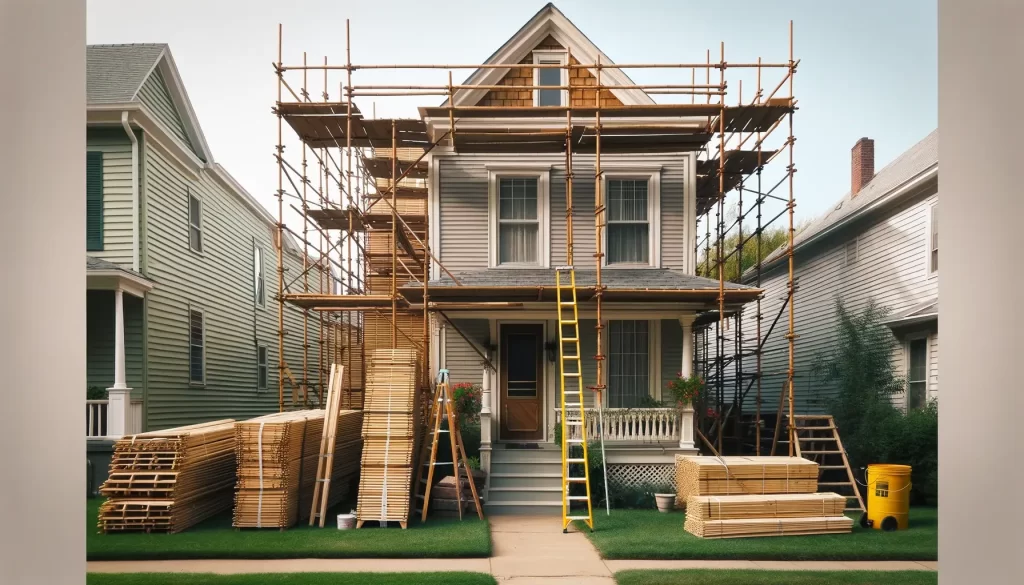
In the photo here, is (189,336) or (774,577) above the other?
(189,336)

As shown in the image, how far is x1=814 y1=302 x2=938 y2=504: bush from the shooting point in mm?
12805

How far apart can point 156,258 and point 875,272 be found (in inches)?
619

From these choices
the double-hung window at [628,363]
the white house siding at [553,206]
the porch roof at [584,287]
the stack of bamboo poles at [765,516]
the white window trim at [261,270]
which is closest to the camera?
the stack of bamboo poles at [765,516]

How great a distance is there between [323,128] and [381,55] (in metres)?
1.91

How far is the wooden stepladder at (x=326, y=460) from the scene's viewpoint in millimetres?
10508

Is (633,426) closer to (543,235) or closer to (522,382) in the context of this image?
(522,382)

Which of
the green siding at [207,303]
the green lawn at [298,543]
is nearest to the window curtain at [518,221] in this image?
the green lawn at [298,543]

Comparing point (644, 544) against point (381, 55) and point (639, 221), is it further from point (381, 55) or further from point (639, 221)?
point (381, 55)

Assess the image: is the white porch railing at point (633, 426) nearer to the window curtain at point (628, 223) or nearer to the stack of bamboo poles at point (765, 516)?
the stack of bamboo poles at point (765, 516)

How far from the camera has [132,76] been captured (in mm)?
Result: 15258

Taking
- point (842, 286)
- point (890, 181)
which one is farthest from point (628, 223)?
point (890, 181)

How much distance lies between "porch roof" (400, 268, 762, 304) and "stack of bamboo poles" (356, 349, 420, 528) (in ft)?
6.44

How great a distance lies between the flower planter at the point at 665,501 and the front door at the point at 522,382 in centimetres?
330
